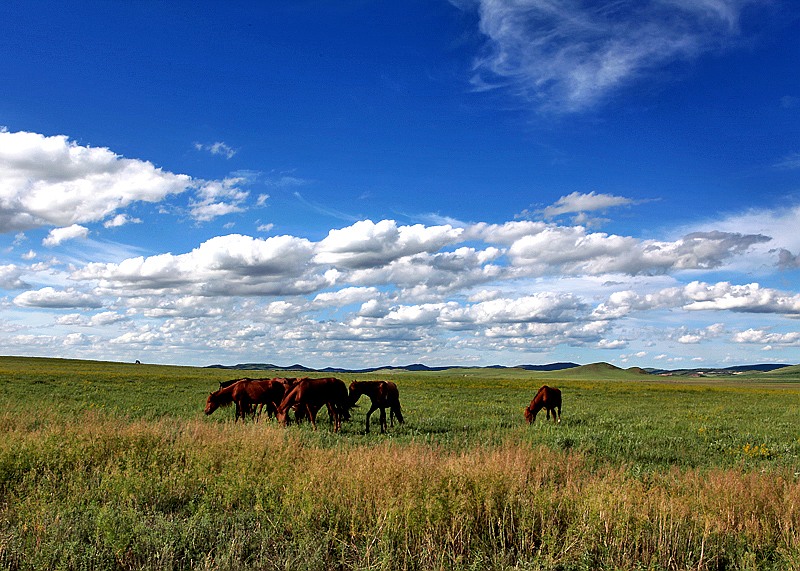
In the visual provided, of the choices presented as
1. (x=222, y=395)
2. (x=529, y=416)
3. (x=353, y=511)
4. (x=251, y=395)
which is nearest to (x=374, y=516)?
(x=353, y=511)

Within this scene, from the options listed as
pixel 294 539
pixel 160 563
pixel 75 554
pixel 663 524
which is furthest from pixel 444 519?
pixel 75 554

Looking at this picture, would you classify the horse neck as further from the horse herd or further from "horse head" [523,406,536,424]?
"horse head" [523,406,536,424]

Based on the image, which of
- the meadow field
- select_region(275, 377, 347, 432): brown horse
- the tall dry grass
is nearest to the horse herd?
select_region(275, 377, 347, 432): brown horse

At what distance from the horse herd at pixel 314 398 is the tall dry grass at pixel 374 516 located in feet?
27.1

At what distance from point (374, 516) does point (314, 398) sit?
1131 cm

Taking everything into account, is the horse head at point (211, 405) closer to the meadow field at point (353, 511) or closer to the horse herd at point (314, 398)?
the horse herd at point (314, 398)

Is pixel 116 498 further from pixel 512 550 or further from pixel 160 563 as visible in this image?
pixel 512 550

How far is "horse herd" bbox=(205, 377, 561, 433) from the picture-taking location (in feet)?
62.5

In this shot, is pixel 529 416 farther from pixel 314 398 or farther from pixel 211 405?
pixel 211 405

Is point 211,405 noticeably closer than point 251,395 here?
No

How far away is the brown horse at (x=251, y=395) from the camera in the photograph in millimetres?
22359

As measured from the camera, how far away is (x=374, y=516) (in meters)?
8.12

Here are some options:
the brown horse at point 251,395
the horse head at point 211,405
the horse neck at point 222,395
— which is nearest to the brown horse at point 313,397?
the brown horse at point 251,395

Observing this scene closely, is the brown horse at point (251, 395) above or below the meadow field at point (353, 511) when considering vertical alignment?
above
